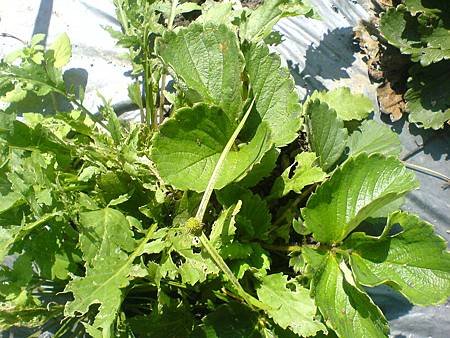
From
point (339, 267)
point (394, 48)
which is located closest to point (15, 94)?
point (339, 267)

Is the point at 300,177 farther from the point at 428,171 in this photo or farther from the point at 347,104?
the point at 428,171

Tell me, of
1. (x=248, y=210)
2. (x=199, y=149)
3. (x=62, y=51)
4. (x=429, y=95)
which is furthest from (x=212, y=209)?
(x=429, y=95)

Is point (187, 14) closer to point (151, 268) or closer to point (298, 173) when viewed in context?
point (298, 173)

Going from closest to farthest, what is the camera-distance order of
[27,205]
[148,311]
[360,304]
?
[360,304], [27,205], [148,311]

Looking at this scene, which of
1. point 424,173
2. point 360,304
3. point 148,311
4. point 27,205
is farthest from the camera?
point 424,173

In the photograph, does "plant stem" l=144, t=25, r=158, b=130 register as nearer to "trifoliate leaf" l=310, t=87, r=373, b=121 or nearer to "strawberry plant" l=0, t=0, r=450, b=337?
"strawberry plant" l=0, t=0, r=450, b=337

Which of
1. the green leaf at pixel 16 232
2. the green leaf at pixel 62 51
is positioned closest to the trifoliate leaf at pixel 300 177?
the green leaf at pixel 16 232

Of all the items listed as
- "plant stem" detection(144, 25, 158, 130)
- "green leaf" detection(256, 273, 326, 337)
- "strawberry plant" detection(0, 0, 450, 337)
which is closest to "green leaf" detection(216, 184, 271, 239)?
"strawberry plant" detection(0, 0, 450, 337)
